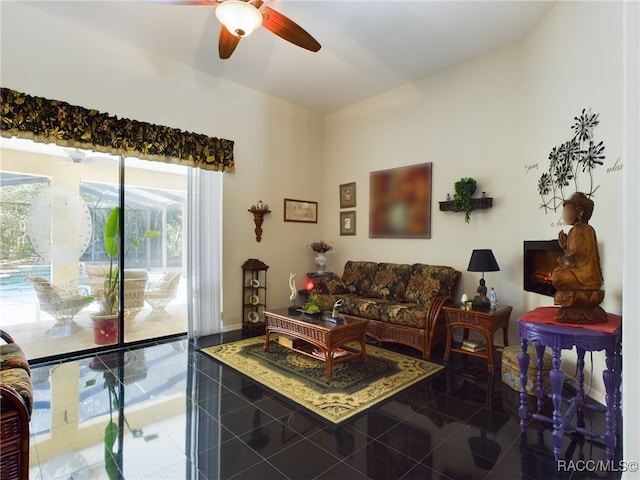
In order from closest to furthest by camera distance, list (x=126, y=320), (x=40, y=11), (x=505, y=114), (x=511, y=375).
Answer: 1. (x=511, y=375)
2. (x=40, y=11)
3. (x=505, y=114)
4. (x=126, y=320)

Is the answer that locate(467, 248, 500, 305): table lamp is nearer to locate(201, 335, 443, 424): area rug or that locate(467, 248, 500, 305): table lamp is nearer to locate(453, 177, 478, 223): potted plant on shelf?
locate(453, 177, 478, 223): potted plant on shelf

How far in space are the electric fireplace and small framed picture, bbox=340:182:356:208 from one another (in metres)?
2.62

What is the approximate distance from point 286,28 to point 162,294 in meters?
3.46

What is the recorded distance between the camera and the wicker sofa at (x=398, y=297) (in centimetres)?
354

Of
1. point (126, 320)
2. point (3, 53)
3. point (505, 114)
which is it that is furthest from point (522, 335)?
point (3, 53)

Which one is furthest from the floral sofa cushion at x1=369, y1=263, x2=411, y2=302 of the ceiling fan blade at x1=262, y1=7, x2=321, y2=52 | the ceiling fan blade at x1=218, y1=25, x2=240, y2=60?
the ceiling fan blade at x1=218, y1=25, x2=240, y2=60

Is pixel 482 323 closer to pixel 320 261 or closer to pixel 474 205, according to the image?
pixel 474 205

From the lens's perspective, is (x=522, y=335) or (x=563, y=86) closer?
(x=522, y=335)

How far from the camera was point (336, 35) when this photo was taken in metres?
3.47

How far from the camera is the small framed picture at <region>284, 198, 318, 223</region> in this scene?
5.21m

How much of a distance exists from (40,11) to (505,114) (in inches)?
194

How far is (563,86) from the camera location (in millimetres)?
2854

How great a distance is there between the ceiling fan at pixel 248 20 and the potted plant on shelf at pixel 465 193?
7.42ft

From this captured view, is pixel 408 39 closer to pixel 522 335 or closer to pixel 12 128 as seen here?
pixel 522 335
